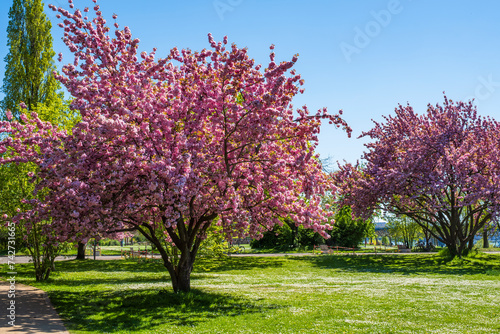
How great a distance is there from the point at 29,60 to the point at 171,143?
28.1 m

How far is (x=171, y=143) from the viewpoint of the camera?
13.6 metres

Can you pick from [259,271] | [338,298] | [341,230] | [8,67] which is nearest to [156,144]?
[338,298]

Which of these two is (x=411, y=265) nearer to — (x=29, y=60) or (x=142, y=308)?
(x=142, y=308)

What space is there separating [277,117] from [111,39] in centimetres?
624

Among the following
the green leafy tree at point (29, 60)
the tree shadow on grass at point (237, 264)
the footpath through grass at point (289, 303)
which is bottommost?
the tree shadow on grass at point (237, 264)

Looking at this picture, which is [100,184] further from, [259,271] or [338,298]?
[259,271]

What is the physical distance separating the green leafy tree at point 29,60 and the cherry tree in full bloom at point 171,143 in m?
22.8

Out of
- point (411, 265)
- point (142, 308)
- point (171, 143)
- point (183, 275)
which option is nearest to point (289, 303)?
point (183, 275)

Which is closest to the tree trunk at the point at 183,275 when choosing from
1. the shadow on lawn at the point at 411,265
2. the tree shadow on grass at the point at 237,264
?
the tree shadow on grass at the point at 237,264

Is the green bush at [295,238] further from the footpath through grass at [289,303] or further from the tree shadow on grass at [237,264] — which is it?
the footpath through grass at [289,303]

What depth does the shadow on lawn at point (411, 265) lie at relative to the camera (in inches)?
1033

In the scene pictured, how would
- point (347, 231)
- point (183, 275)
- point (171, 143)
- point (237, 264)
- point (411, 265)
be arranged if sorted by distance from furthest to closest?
point (347, 231), point (237, 264), point (411, 265), point (183, 275), point (171, 143)

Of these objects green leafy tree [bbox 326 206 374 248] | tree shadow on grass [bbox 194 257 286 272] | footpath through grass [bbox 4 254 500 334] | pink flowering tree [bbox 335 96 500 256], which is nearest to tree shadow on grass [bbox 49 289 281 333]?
footpath through grass [bbox 4 254 500 334]

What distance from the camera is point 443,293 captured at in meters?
16.5
